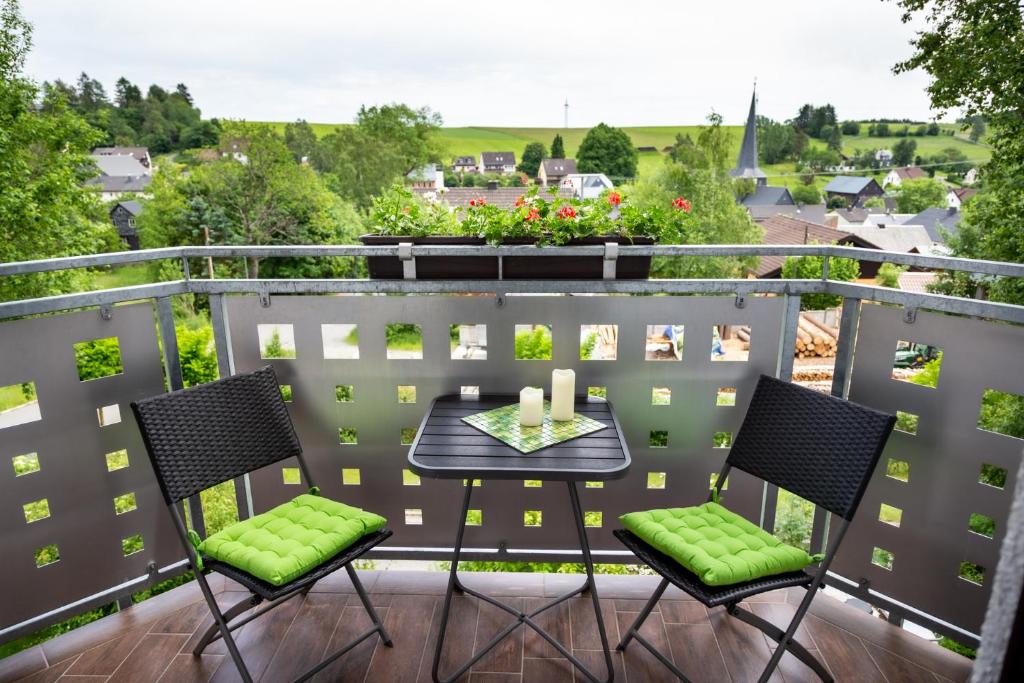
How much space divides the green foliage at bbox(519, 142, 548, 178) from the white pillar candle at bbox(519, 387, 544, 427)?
33.7m

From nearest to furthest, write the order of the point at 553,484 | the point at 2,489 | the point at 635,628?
the point at 2,489 → the point at 635,628 → the point at 553,484

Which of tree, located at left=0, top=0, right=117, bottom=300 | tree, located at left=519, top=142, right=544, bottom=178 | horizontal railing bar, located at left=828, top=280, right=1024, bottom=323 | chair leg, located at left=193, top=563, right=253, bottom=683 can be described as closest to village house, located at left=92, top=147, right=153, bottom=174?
tree, located at left=0, top=0, right=117, bottom=300

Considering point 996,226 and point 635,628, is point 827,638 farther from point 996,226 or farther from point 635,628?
point 996,226

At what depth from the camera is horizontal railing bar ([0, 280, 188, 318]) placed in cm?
180

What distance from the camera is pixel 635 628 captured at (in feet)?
6.45

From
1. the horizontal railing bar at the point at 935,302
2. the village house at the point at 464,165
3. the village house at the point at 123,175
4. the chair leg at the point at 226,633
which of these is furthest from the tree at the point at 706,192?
the village house at the point at 123,175

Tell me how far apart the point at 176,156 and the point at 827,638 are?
3496cm

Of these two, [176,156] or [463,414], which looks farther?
[176,156]

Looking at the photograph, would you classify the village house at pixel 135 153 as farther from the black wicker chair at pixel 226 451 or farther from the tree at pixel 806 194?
the tree at pixel 806 194

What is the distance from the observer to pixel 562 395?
1.96 meters

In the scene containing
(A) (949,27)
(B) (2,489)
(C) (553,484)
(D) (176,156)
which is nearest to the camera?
(B) (2,489)

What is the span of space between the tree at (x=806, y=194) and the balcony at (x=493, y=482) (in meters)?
40.7

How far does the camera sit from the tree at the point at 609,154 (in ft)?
104

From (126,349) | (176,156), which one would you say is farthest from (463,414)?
(176,156)
